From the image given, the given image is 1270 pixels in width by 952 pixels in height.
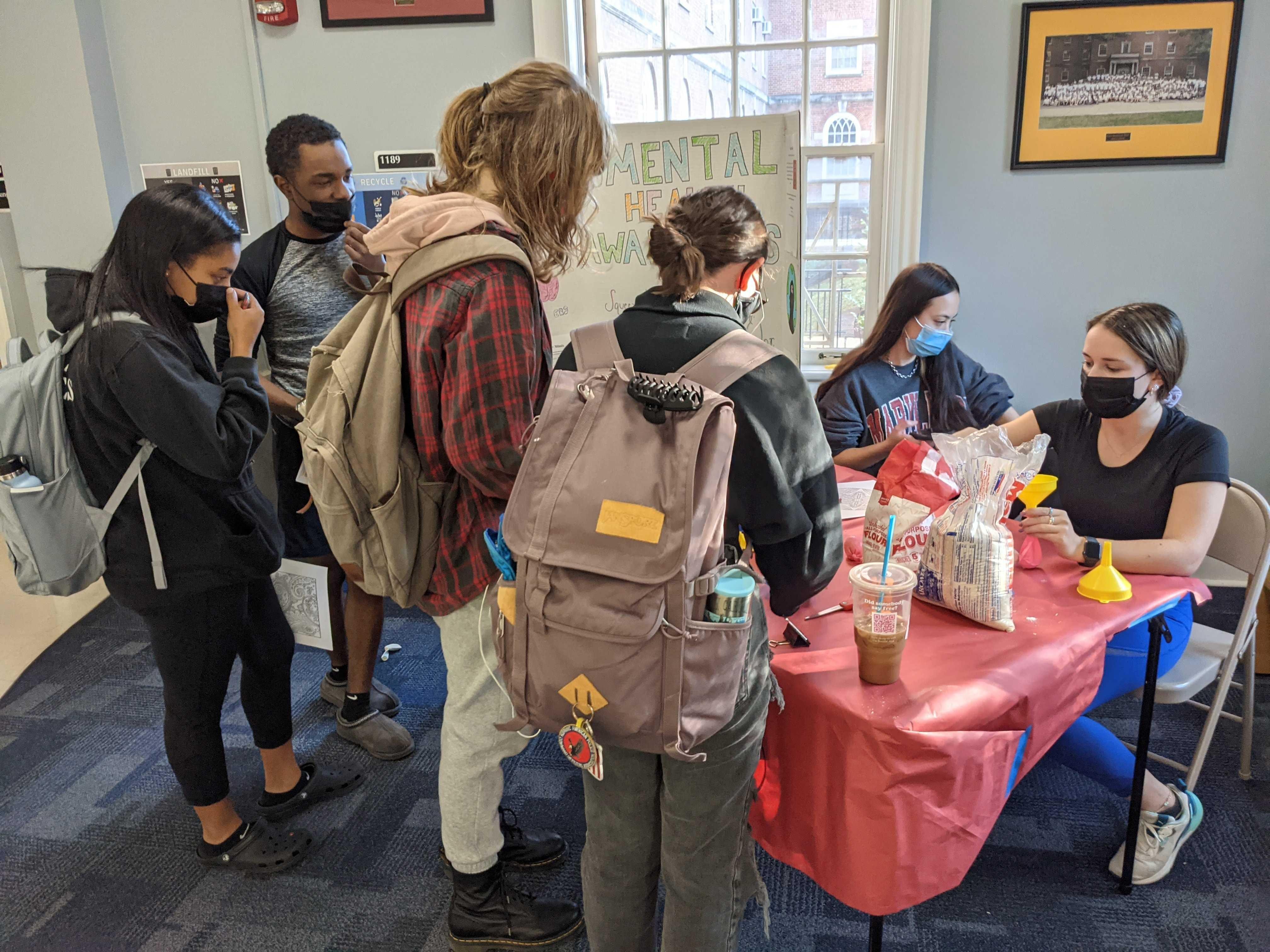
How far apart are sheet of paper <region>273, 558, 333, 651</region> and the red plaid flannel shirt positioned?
25.9 inches

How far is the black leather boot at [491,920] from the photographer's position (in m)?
1.43

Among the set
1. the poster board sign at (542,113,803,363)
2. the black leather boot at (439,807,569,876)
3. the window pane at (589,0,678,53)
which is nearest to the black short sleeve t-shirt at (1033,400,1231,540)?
the poster board sign at (542,113,803,363)

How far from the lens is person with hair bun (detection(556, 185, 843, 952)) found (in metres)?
0.97

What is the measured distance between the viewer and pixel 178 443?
133cm

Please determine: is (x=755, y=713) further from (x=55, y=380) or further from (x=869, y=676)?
(x=55, y=380)

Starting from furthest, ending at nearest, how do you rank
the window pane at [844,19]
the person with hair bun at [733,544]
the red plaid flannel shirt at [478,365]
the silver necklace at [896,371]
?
the window pane at [844,19] < the silver necklace at [896,371] < the red plaid flannel shirt at [478,365] < the person with hair bun at [733,544]

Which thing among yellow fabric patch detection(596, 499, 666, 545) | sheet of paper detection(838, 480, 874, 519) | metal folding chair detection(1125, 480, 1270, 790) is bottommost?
metal folding chair detection(1125, 480, 1270, 790)

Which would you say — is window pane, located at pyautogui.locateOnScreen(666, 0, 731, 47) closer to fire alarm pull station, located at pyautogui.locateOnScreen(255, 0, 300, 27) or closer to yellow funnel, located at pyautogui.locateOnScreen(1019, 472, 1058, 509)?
fire alarm pull station, located at pyautogui.locateOnScreen(255, 0, 300, 27)

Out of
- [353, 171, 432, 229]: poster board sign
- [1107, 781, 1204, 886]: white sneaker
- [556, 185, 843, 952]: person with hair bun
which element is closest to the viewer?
[556, 185, 843, 952]: person with hair bun

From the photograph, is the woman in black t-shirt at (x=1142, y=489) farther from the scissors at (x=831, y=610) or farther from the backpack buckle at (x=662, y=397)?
the backpack buckle at (x=662, y=397)

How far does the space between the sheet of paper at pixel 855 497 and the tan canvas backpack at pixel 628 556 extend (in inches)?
34.5

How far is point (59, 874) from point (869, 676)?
178 cm

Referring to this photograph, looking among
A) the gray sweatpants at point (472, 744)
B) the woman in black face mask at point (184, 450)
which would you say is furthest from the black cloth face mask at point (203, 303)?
the gray sweatpants at point (472, 744)

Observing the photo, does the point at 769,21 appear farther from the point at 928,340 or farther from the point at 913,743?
the point at 913,743
